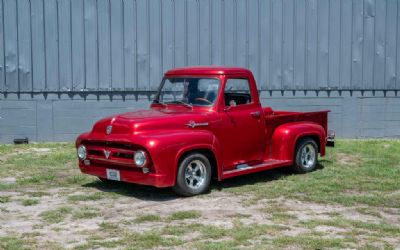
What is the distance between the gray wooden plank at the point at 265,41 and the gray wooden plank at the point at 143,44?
2.75 m

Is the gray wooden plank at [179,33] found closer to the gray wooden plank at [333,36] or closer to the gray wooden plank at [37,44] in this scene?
the gray wooden plank at [37,44]

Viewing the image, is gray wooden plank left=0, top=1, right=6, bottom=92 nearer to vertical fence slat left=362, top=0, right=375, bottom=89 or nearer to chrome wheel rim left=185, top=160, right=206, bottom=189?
chrome wheel rim left=185, top=160, right=206, bottom=189

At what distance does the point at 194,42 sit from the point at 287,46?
231 centimetres

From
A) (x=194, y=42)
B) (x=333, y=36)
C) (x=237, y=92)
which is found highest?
(x=333, y=36)

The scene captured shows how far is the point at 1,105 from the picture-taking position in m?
13.8

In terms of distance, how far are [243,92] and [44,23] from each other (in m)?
6.21

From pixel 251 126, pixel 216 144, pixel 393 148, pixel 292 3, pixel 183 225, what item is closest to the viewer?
pixel 183 225

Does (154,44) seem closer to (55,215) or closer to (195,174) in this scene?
(195,174)

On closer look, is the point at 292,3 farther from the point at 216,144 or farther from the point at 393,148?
the point at 216,144

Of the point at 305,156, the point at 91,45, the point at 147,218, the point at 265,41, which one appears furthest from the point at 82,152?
the point at 265,41

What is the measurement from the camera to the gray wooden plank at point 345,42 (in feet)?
49.3

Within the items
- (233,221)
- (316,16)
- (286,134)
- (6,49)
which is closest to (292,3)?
(316,16)

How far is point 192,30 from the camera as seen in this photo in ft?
47.2

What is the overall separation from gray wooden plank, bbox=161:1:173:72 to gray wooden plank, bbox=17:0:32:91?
10.1ft
